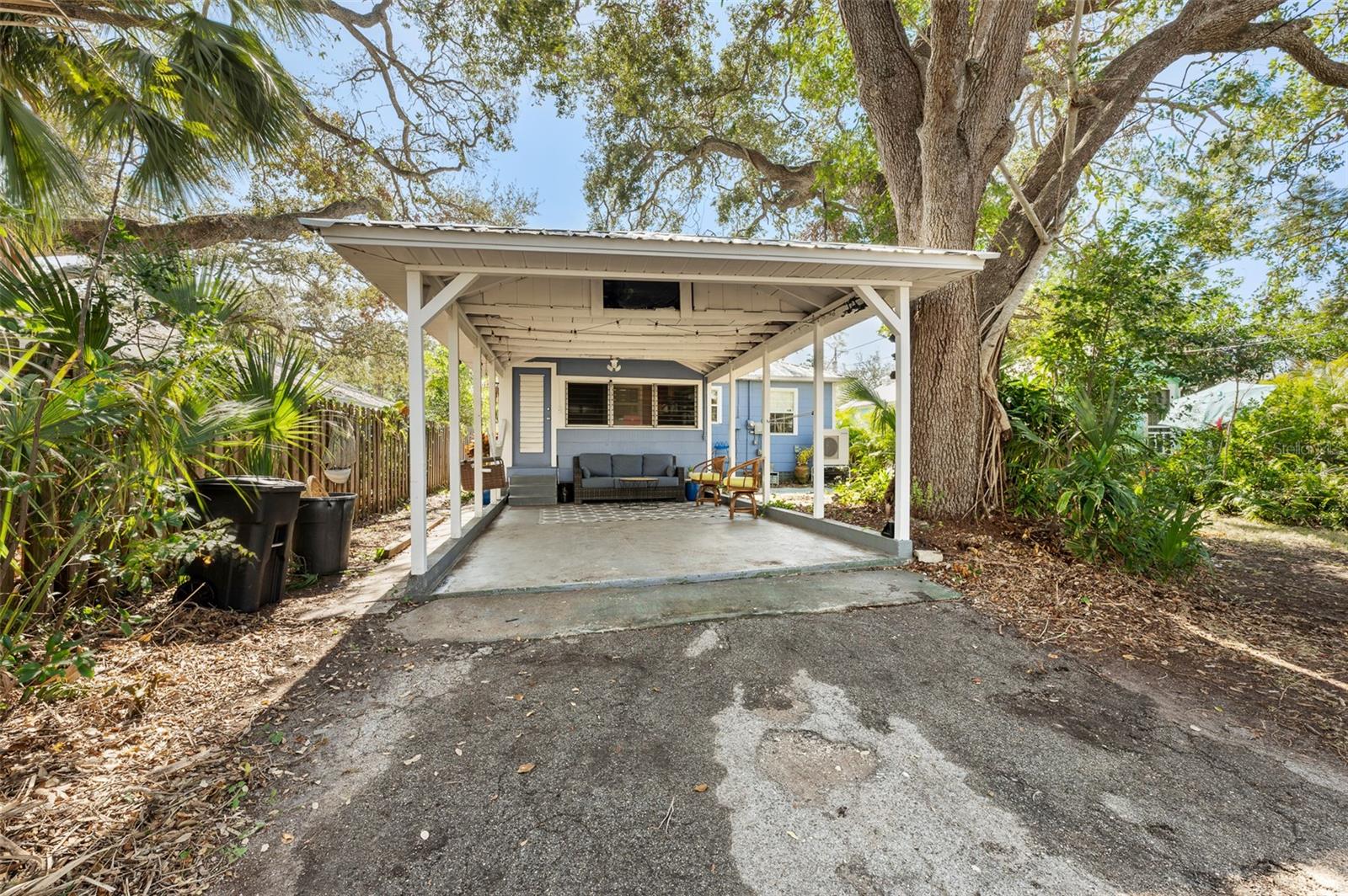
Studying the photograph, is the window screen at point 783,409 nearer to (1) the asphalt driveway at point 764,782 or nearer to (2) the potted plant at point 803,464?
(2) the potted plant at point 803,464

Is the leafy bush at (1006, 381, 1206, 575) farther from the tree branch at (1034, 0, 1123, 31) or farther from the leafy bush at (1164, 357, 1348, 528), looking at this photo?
the tree branch at (1034, 0, 1123, 31)

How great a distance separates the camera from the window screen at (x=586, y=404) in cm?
953

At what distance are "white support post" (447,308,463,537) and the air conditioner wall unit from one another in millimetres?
9103

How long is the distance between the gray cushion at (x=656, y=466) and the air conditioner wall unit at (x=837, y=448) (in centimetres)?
465

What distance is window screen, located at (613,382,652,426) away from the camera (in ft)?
31.8

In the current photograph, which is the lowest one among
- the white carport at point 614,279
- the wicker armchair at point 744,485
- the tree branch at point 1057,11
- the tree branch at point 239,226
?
the wicker armchair at point 744,485

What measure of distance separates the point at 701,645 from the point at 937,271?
3.49 metres

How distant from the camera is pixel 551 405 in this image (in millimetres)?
9328

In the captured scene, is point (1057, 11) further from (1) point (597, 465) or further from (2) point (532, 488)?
(2) point (532, 488)

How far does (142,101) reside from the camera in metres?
3.17

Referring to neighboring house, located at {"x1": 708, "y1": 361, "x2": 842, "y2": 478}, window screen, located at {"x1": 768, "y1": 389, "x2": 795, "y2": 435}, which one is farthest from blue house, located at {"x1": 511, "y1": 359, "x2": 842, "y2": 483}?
window screen, located at {"x1": 768, "y1": 389, "x2": 795, "y2": 435}

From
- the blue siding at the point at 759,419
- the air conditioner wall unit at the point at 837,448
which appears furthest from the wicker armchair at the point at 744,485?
the blue siding at the point at 759,419

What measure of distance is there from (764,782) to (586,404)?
8260 millimetres

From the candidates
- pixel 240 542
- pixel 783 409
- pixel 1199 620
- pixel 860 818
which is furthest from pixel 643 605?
pixel 783 409
